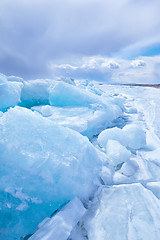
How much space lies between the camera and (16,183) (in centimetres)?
97

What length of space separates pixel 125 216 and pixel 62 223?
416 mm

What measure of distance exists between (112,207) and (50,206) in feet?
1.50

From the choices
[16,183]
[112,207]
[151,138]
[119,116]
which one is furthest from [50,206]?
[119,116]

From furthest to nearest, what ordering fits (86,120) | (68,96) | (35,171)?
(68,96), (86,120), (35,171)

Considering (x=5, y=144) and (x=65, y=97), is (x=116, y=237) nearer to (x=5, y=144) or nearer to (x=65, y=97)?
(x=5, y=144)

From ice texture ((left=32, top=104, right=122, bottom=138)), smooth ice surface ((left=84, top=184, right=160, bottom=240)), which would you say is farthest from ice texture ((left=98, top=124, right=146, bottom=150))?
smooth ice surface ((left=84, top=184, right=160, bottom=240))

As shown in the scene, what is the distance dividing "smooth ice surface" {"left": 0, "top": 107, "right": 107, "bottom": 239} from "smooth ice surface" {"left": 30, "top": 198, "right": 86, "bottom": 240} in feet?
0.25

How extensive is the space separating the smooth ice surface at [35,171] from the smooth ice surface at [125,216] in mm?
173

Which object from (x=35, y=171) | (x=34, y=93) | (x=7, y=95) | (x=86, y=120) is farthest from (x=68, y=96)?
(x=35, y=171)

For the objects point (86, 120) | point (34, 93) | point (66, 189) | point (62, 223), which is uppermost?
point (34, 93)

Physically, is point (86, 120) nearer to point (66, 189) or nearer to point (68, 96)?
point (68, 96)

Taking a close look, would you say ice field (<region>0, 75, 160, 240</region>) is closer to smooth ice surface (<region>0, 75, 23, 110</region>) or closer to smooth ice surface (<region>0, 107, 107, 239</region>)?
smooth ice surface (<region>0, 107, 107, 239</region>)

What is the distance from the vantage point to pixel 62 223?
0.89 metres

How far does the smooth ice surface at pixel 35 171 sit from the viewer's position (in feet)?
3.04
